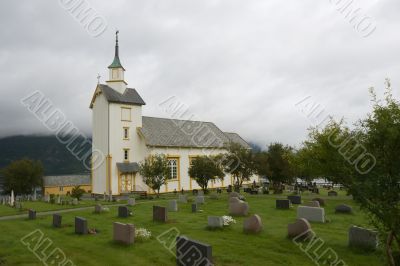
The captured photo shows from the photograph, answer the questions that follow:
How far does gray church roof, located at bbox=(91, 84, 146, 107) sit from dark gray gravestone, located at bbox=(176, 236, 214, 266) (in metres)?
35.8

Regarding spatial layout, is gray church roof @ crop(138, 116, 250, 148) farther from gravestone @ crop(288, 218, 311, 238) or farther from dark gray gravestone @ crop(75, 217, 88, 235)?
gravestone @ crop(288, 218, 311, 238)

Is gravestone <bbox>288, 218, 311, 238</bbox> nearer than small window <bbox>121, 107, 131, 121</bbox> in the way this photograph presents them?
Yes

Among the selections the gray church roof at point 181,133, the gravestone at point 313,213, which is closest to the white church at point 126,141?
the gray church roof at point 181,133

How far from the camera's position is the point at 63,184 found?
215 feet

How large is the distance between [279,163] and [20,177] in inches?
1252

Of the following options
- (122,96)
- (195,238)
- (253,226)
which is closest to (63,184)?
(122,96)

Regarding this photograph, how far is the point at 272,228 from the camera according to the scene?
16.3 m

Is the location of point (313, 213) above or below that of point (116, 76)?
below

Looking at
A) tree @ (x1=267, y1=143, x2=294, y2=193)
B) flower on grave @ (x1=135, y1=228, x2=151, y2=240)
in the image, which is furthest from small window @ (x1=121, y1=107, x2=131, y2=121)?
flower on grave @ (x1=135, y1=228, x2=151, y2=240)

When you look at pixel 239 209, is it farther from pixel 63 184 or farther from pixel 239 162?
pixel 63 184

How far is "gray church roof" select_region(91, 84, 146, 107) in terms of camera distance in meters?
44.8

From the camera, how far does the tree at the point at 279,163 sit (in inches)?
1463

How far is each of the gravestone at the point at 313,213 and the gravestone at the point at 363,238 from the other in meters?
5.09

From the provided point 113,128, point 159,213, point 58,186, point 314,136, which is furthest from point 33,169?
point 314,136
